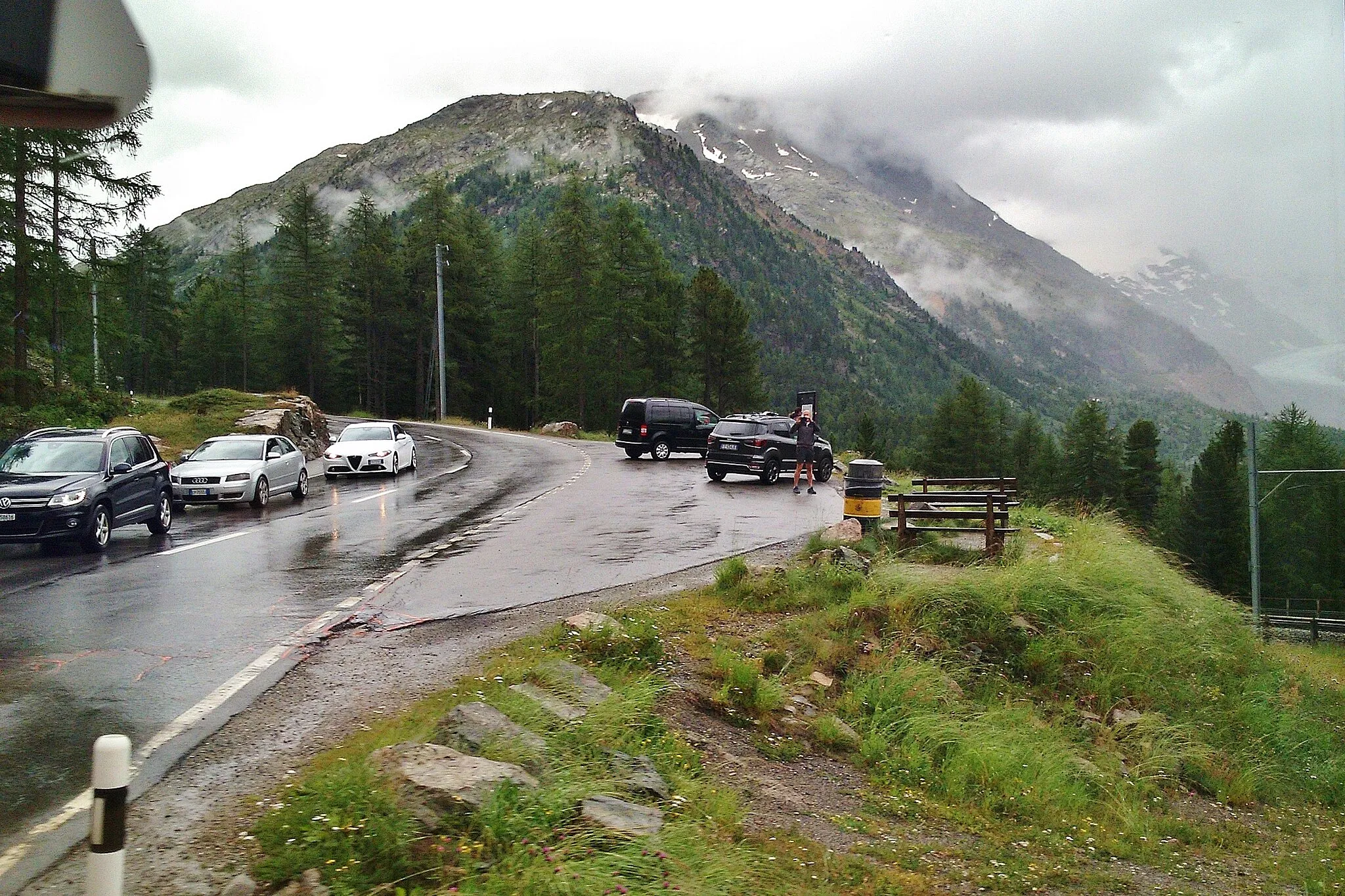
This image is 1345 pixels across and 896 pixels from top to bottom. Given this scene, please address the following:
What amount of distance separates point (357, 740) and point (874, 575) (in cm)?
707

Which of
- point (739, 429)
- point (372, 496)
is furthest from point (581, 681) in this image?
point (739, 429)

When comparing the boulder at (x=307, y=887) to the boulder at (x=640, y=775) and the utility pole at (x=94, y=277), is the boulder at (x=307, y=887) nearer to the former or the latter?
the boulder at (x=640, y=775)

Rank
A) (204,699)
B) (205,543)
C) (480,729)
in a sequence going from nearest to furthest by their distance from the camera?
1. (480,729)
2. (204,699)
3. (205,543)

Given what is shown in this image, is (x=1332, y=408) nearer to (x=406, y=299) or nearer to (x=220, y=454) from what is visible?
(x=220, y=454)

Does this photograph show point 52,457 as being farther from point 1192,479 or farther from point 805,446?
point 1192,479

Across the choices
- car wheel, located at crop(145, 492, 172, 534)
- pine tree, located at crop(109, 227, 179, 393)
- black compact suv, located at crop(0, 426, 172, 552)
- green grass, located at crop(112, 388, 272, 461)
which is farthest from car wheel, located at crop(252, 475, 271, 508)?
pine tree, located at crop(109, 227, 179, 393)

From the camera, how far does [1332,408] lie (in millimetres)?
16516

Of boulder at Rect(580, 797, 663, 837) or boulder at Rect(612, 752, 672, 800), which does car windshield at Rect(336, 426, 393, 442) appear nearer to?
boulder at Rect(612, 752, 672, 800)

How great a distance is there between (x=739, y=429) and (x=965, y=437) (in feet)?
239

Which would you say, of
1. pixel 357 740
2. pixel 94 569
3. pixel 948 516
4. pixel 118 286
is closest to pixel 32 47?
pixel 357 740

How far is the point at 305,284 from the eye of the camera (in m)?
78.8

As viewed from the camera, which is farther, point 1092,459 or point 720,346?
point 1092,459

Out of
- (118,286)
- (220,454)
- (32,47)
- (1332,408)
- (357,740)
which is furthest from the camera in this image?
(118,286)

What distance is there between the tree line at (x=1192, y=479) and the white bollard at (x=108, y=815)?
1943 centimetres
